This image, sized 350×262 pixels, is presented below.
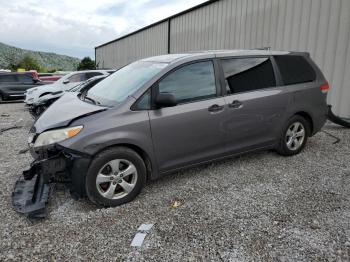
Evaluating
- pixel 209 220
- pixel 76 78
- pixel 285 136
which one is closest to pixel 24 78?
pixel 76 78

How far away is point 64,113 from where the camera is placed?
3.51 meters

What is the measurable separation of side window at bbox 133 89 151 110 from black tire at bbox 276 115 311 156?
91.3 inches

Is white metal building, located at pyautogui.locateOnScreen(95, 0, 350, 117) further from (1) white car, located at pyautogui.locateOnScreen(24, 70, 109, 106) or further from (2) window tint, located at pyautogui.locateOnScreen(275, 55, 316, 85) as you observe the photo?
(1) white car, located at pyautogui.locateOnScreen(24, 70, 109, 106)

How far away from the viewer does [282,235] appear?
9.14 ft

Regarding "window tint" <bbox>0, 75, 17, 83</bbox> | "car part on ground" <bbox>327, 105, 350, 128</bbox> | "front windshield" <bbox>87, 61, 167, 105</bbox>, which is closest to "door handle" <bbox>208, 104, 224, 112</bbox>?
"front windshield" <bbox>87, 61, 167, 105</bbox>

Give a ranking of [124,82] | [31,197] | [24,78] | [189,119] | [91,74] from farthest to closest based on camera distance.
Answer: [24,78] → [91,74] → [124,82] → [189,119] → [31,197]

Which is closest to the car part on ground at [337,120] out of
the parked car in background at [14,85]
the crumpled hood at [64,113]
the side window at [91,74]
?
the crumpled hood at [64,113]

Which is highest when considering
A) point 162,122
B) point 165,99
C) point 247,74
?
point 247,74

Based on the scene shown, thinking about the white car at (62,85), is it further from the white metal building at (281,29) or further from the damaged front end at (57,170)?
the damaged front end at (57,170)

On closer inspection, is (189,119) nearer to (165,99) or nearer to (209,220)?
(165,99)

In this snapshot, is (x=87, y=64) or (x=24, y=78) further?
(x=87, y=64)

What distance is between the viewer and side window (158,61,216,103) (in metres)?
3.63

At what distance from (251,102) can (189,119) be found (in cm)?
107

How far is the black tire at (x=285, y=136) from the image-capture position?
4660mm
